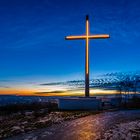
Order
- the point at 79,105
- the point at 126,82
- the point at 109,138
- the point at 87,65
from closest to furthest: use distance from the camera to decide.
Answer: the point at 109,138
the point at 79,105
the point at 87,65
the point at 126,82

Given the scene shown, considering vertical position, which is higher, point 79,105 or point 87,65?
point 87,65

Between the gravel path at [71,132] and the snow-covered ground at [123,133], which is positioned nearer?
the snow-covered ground at [123,133]

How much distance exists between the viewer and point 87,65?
27.8 metres

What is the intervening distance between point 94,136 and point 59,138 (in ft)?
4.93

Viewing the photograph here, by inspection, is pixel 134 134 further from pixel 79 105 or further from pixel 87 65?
pixel 87 65

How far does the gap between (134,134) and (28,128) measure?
5.69 metres

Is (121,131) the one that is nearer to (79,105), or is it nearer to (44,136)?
(44,136)

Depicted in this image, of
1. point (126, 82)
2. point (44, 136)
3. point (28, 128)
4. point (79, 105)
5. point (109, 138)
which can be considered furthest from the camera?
point (126, 82)

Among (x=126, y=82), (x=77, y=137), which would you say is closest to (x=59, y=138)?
(x=77, y=137)

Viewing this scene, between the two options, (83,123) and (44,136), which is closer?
(44,136)

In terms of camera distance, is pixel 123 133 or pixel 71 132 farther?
pixel 71 132

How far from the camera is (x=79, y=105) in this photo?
2581 cm

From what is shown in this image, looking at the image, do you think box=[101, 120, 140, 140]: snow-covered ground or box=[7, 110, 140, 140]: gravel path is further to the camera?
box=[7, 110, 140, 140]: gravel path

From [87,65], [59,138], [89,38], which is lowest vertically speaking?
[59,138]
